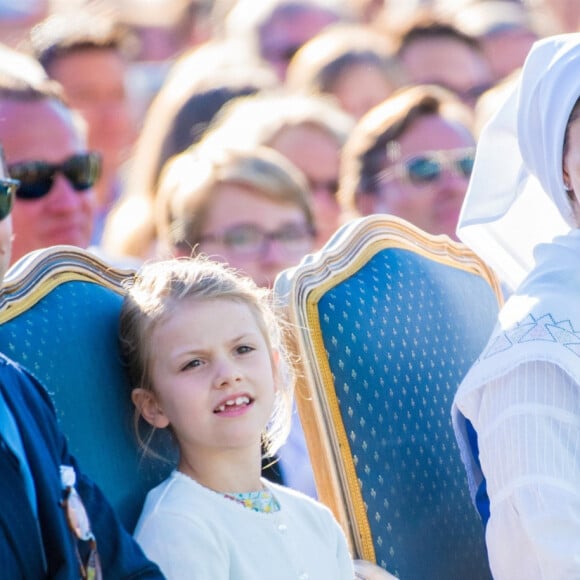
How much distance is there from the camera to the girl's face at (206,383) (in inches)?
95.2

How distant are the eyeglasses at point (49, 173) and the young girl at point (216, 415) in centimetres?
135

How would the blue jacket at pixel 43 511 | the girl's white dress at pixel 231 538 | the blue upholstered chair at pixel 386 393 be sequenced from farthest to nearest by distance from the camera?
the blue upholstered chair at pixel 386 393 → the girl's white dress at pixel 231 538 → the blue jacket at pixel 43 511

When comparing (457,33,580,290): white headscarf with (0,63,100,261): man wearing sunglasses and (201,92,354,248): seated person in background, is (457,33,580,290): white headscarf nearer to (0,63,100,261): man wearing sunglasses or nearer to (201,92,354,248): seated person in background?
(0,63,100,261): man wearing sunglasses

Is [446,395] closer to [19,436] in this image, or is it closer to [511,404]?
[511,404]

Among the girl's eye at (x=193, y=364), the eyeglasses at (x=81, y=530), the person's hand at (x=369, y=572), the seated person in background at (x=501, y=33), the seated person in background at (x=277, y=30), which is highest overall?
the seated person in background at (x=277, y=30)

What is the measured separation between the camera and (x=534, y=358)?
2557mm

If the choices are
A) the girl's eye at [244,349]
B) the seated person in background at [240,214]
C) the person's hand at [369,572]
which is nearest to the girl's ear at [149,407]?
the girl's eye at [244,349]

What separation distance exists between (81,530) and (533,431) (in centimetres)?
87

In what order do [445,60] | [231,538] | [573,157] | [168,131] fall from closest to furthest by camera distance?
1. [231,538]
2. [573,157]
3. [168,131]
4. [445,60]

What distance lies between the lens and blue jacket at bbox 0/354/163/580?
1892 millimetres

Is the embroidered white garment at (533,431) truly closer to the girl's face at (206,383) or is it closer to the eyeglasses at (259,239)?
the girl's face at (206,383)

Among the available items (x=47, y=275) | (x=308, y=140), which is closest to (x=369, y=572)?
(x=47, y=275)

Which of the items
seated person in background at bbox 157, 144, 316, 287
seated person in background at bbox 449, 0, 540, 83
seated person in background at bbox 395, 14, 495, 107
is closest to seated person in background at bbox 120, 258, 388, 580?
seated person in background at bbox 157, 144, 316, 287

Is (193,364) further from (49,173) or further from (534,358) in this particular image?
(49,173)
